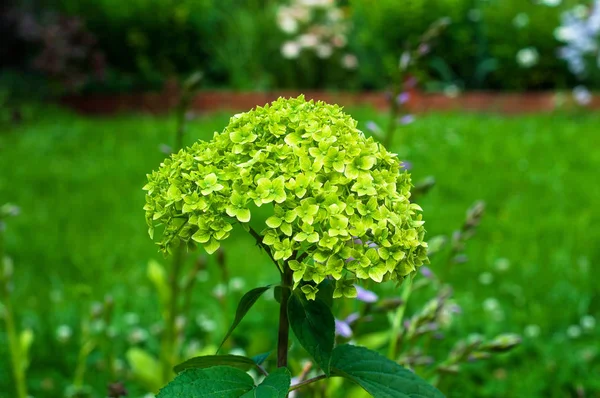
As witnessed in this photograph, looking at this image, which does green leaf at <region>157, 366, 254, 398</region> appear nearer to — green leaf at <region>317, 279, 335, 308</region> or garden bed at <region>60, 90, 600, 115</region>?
green leaf at <region>317, 279, 335, 308</region>

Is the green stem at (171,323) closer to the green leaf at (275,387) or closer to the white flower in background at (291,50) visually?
the green leaf at (275,387)

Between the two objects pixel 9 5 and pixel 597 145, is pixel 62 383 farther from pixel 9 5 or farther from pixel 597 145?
pixel 9 5

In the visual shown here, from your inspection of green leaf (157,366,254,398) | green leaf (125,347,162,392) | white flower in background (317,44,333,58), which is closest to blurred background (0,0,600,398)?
green leaf (125,347,162,392)

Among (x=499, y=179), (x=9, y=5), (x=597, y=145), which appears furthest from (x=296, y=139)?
(x=9, y=5)

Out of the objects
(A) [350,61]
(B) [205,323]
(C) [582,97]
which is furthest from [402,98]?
(A) [350,61]

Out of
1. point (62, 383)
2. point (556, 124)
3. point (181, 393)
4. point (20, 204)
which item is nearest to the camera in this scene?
point (181, 393)

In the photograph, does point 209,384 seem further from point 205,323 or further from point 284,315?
point 205,323
